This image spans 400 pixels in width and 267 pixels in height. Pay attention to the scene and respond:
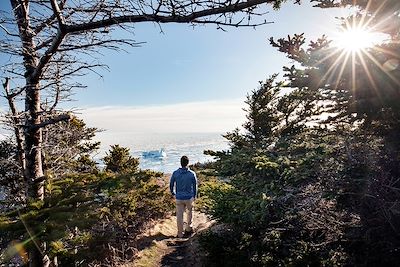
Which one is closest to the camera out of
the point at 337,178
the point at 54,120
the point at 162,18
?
the point at 162,18

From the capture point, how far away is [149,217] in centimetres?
1086

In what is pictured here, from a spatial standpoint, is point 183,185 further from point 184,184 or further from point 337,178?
point 337,178

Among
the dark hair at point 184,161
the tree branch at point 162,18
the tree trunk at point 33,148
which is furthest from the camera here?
the dark hair at point 184,161

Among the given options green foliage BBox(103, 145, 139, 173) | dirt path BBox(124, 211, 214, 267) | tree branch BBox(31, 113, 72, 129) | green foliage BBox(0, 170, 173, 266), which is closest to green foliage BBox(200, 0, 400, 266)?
dirt path BBox(124, 211, 214, 267)

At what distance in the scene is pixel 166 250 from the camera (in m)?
9.01

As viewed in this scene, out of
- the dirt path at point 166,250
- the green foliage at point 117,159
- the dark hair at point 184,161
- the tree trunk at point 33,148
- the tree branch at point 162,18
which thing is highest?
the tree branch at point 162,18

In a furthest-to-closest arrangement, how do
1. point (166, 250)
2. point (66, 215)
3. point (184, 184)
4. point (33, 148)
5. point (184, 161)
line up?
point (184, 161), point (184, 184), point (166, 250), point (33, 148), point (66, 215)

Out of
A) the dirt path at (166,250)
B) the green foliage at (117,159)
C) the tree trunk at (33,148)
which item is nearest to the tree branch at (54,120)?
the tree trunk at (33,148)

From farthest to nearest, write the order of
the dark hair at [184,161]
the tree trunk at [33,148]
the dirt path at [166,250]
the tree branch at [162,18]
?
the dark hair at [184,161] → the dirt path at [166,250] → the tree trunk at [33,148] → the tree branch at [162,18]

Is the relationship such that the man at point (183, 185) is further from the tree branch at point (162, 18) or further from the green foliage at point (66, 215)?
the tree branch at point (162, 18)

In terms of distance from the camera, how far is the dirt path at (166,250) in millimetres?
8000

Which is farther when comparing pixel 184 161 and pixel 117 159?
pixel 117 159

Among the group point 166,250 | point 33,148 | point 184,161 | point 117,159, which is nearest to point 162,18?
point 33,148

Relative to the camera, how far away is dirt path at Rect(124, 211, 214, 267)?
8.00 m
